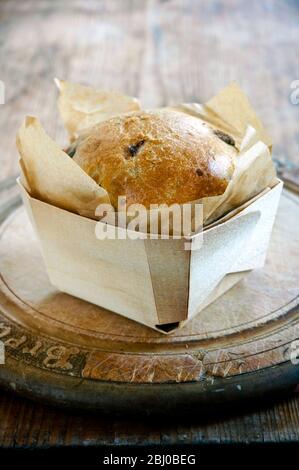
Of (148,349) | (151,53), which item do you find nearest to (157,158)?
(148,349)

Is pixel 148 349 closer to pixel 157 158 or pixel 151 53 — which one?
pixel 157 158

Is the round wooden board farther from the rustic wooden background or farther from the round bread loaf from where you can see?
the rustic wooden background

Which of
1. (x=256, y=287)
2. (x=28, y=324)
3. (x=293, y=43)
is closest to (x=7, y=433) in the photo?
(x=28, y=324)

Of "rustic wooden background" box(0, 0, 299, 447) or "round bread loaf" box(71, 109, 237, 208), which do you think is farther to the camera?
"rustic wooden background" box(0, 0, 299, 447)

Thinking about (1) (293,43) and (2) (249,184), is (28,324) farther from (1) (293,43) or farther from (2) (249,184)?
(1) (293,43)

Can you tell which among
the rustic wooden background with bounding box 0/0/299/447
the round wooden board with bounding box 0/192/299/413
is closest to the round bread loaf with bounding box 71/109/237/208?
the round wooden board with bounding box 0/192/299/413
